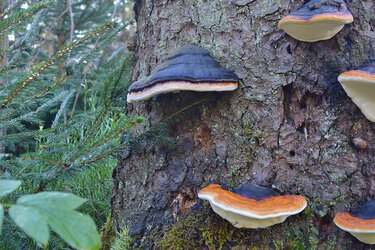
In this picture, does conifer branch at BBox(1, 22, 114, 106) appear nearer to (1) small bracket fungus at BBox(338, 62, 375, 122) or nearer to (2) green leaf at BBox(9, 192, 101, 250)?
(2) green leaf at BBox(9, 192, 101, 250)

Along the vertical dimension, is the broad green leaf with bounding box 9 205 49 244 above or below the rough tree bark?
above

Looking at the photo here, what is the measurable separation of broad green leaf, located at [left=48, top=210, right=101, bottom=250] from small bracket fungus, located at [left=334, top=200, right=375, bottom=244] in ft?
4.47

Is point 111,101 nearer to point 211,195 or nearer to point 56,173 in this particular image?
point 56,173

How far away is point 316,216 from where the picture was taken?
1878mm

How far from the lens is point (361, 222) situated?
163 cm

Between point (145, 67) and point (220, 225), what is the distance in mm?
1409

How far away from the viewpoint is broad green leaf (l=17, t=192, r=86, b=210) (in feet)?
3.18

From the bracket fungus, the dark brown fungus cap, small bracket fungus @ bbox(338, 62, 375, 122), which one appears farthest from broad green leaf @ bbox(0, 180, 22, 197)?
the dark brown fungus cap

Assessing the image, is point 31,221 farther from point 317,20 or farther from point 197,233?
point 317,20

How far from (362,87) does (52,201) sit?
180 centimetres

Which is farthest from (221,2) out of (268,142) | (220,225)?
(220,225)

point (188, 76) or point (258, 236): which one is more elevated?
point (188, 76)

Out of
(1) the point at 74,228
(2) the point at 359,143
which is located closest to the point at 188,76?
(1) the point at 74,228

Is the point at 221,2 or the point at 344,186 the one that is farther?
the point at 221,2
